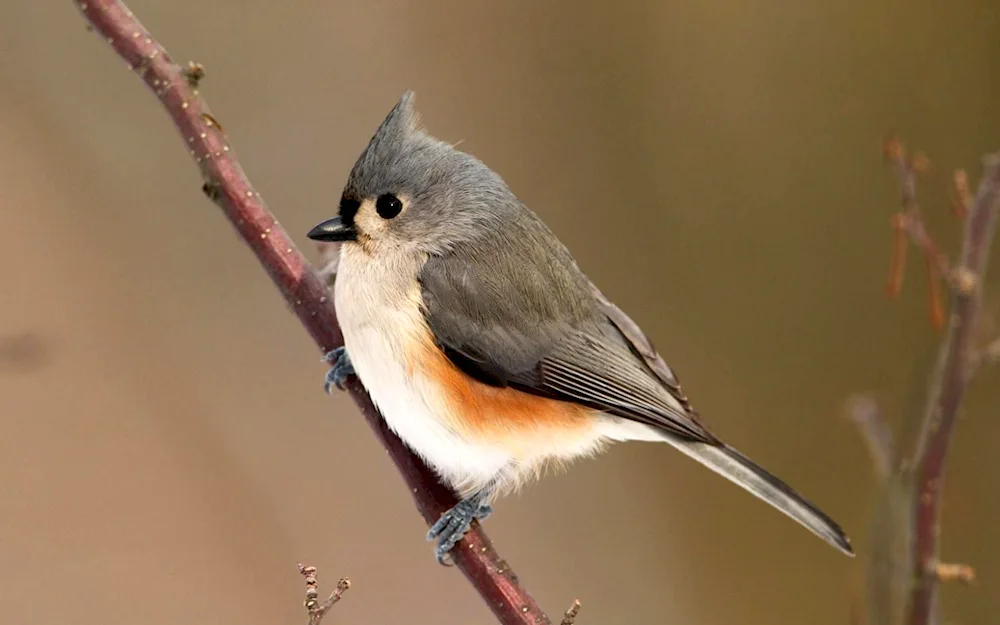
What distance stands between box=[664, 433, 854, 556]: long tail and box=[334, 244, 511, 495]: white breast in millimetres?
320

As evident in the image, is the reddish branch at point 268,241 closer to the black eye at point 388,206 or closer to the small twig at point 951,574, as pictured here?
the black eye at point 388,206

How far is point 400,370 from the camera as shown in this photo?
135 centimetres

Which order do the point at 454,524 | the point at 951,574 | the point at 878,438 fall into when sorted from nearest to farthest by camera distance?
1. the point at 951,574
2. the point at 878,438
3. the point at 454,524

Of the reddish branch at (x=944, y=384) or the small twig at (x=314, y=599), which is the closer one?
the small twig at (x=314, y=599)

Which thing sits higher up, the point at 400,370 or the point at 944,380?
the point at 400,370

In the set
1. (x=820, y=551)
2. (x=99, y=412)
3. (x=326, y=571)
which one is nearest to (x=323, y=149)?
(x=99, y=412)

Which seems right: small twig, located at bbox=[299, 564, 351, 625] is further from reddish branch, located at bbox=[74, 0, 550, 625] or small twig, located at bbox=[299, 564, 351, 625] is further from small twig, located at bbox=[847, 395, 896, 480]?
small twig, located at bbox=[847, 395, 896, 480]

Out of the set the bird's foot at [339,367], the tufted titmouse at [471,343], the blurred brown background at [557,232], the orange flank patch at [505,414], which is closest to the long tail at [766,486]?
the tufted titmouse at [471,343]

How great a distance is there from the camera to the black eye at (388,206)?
1.42m

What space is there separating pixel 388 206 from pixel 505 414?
14.8 inches

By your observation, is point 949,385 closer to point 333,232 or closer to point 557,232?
point 333,232

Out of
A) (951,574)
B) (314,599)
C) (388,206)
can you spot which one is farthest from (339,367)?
(951,574)

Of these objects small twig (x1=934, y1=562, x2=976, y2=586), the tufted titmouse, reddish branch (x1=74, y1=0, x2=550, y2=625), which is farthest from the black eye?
small twig (x1=934, y1=562, x2=976, y2=586)

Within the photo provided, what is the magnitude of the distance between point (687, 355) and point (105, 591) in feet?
5.38
